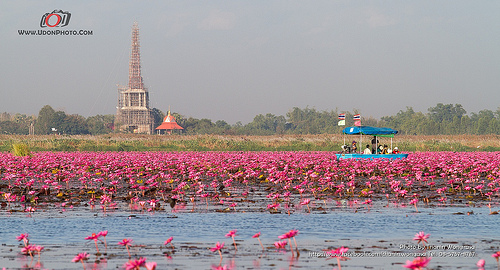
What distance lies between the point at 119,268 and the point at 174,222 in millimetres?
4396

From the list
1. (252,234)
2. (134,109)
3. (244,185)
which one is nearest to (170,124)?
(134,109)

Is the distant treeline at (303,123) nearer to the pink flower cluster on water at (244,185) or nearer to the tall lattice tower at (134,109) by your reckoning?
the tall lattice tower at (134,109)

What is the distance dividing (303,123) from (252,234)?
152 m

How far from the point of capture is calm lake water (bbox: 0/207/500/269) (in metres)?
9.13

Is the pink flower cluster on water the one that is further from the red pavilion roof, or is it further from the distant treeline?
the red pavilion roof

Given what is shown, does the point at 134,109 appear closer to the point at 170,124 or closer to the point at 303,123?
the point at 170,124

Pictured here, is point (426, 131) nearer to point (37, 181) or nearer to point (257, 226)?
point (37, 181)

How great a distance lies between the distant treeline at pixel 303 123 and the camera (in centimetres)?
12694

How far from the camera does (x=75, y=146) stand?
2079 inches

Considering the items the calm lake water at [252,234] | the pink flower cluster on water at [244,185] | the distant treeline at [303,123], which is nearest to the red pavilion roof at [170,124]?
the distant treeline at [303,123]

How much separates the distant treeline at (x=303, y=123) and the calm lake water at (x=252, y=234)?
351ft

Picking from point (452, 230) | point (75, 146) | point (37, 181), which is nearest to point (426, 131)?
point (75, 146)

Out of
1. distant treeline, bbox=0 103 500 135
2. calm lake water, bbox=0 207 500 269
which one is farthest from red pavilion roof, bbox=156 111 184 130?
calm lake water, bbox=0 207 500 269

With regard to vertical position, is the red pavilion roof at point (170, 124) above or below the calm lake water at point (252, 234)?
above
